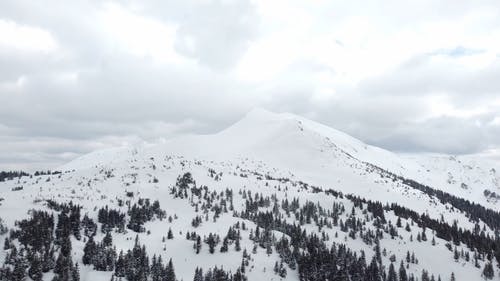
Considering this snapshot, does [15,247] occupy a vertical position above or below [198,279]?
above

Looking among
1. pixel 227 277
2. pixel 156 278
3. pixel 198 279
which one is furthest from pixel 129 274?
pixel 227 277

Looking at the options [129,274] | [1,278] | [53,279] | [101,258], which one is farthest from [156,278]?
[1,278]

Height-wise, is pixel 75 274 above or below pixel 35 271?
below

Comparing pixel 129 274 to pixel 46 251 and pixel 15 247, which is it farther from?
pixel 15 247

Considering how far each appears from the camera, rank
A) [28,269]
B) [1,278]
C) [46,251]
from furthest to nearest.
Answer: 1. [46,251]
2. [28,269]
3. [1,278]

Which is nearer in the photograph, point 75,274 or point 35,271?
point 35,271

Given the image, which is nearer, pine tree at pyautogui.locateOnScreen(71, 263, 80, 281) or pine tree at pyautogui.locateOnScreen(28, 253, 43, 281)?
pine tree at pyautogui.locateOnScreen(28, 253, 43, 281)

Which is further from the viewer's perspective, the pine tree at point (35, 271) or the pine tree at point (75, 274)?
the pine tree at point (75, 274)

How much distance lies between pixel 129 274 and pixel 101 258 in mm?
17634

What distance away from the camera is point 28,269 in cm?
17900

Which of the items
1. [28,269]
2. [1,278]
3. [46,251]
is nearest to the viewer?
[1,278]

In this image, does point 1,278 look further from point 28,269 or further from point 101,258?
point 101,258

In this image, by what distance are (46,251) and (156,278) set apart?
2085 inches

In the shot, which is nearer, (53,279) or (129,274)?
(53,279)
